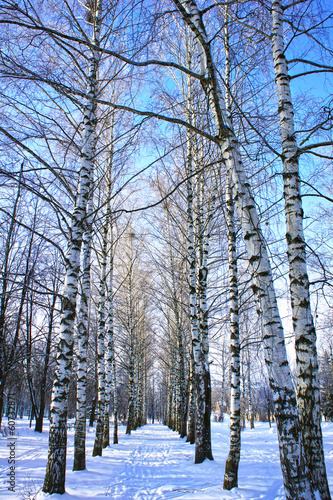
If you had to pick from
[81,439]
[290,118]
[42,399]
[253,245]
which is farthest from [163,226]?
[42,399]

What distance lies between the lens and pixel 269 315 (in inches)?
93.4

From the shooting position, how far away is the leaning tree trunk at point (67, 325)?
148 inches

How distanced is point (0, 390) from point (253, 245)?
1010cm

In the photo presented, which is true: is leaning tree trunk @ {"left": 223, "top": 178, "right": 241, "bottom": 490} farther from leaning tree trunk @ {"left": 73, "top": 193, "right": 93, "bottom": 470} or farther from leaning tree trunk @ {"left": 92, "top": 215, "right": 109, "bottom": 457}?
leaning tree trunk @ {"left": 92, "top": 215, "right": 109, "bottom": 457}

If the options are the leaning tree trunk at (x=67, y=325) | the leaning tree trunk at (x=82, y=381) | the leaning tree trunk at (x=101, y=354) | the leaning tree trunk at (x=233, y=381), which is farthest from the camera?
the leaning tree trunk at (x=101, y=354)

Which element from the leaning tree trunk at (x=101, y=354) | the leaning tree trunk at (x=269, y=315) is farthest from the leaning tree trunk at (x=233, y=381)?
the leaning tree trunk at (x=101, y=354)

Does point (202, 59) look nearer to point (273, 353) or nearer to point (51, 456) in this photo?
point (273, 353)

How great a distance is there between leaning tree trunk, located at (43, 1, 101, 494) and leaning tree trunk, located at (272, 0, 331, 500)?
2.27m

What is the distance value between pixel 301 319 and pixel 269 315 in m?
0.55

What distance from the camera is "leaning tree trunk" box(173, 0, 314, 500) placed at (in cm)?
213

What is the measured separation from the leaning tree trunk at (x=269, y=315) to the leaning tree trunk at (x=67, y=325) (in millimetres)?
1434

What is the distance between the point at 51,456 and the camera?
3777 millimetres

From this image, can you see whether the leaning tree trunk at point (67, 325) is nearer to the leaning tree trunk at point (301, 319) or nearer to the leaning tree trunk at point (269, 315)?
the leaning tree trunk at point (269, 315)

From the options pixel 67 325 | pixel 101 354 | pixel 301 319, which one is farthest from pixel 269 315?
pixel 101 354
